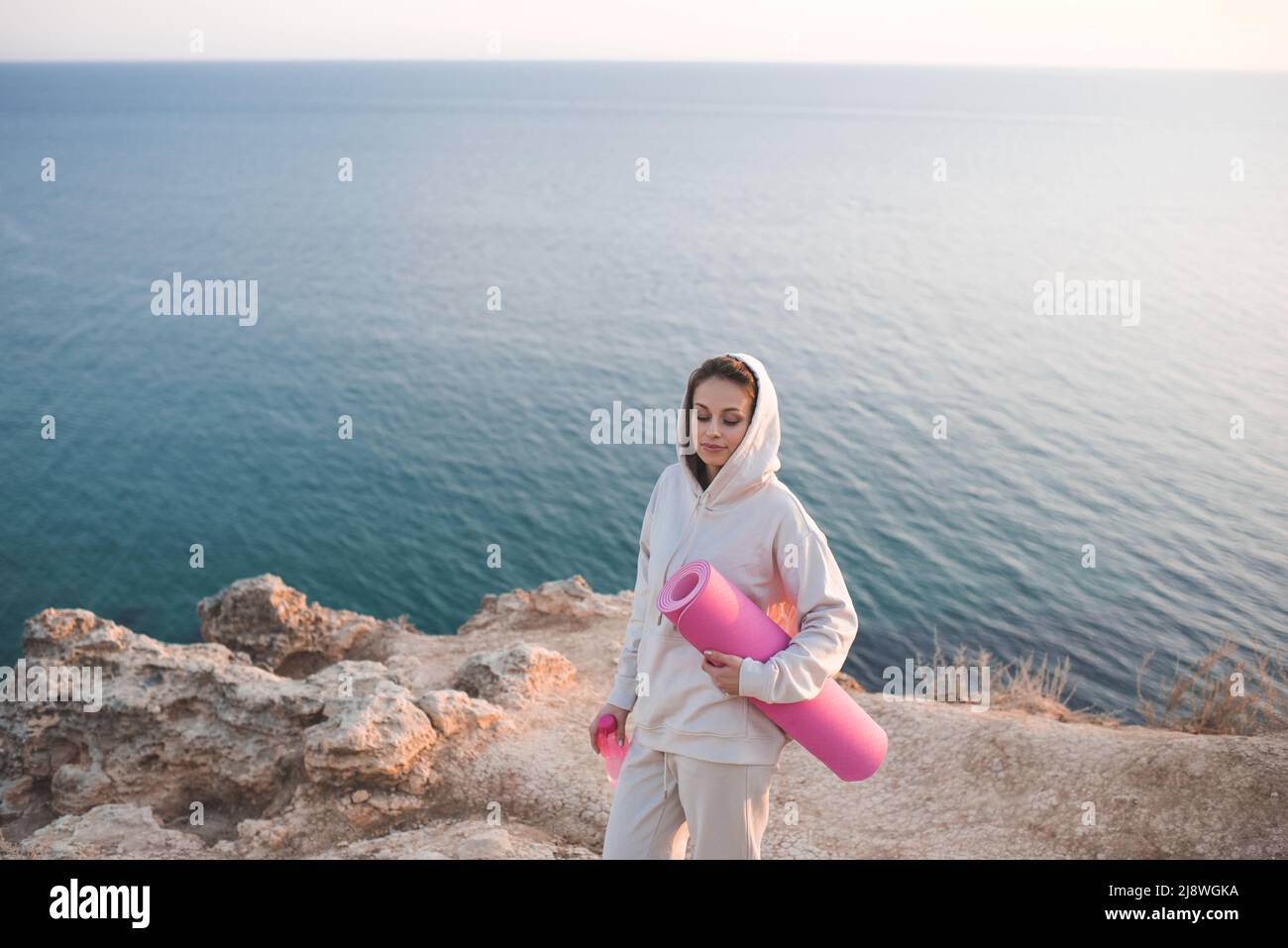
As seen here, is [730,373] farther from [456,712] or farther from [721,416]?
[456,712]

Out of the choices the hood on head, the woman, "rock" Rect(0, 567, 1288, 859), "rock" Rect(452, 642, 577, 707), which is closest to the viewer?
the woman

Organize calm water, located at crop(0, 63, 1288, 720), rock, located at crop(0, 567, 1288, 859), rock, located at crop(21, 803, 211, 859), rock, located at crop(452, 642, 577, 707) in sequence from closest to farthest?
rock, located at crop(0, 567, 1288, 859) → rock, located at crop(21, 803, 211, 859) → rock, located at crop(452, 642, 577, 707) → calm water, located at crop(0, 63, 1288, 720)

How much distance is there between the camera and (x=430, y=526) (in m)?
24.6

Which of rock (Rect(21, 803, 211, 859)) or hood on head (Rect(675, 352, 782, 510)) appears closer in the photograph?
hood on head (Rect(675, 352, 782, 510))

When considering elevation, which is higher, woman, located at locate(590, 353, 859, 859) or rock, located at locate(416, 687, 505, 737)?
woman, located at locate(590, 353, 859, 859)


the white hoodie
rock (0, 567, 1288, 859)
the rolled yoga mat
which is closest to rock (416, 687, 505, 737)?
rock (0, 567, 1288, 859)

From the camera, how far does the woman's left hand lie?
3.79 metres

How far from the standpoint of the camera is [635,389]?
31.7 m

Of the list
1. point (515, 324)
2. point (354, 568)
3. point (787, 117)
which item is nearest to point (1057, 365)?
point (515, 324)

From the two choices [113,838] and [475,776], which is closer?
[113,838]

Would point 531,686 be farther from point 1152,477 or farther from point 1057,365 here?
point 1057,365

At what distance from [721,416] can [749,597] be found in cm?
74

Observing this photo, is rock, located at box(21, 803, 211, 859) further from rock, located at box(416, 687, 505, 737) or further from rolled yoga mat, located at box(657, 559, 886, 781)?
rolled yoga mat, located at box(657, 559, 886, 781)

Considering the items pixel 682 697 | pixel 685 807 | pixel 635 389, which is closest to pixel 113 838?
pixel 685 807
